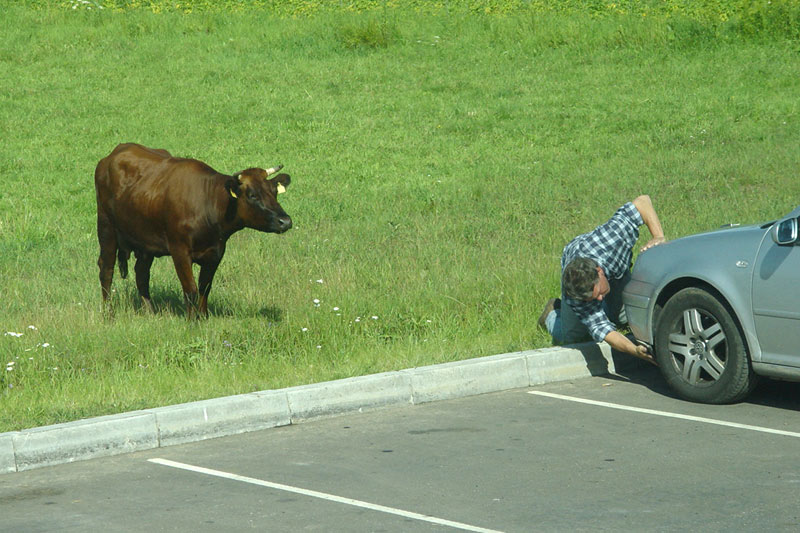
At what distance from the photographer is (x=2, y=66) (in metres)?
27.4

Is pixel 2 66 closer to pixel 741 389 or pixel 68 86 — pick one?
pixel 68 86

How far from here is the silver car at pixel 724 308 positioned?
25.6ft

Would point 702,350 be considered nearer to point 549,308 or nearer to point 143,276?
point 549,308

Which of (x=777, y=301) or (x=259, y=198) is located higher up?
(x=259, y=198)

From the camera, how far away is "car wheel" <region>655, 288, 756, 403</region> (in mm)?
8125

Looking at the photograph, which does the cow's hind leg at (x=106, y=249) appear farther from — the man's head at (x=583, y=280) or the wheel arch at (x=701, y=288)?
the wheel arch at (x=701, y=288)

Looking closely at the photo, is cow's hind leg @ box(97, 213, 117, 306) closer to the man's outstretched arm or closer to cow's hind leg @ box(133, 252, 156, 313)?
cow's hind leg @ box(133, 252, 156, 313)

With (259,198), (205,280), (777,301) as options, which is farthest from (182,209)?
(777,301)

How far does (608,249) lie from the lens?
9406 millimetres

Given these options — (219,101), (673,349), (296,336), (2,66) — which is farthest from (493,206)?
(2,66)

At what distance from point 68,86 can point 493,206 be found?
1349 centimetres

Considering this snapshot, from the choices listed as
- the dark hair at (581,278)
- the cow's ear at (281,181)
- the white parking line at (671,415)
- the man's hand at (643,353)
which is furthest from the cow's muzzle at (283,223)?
the man's hand at (643,353)

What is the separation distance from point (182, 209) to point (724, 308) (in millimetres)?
5073

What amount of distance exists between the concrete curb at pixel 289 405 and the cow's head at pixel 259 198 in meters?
2.15
